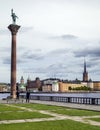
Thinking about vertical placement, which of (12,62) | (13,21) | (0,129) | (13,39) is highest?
(13,21)

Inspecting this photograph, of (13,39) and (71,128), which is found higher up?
(13,39)

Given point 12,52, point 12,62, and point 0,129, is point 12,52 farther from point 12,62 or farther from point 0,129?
point 0,129

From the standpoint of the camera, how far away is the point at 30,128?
704 inches

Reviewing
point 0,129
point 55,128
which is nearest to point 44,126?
point 55,128

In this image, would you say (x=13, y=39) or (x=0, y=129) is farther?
(x=13, y=39)

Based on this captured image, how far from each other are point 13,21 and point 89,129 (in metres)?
45.2

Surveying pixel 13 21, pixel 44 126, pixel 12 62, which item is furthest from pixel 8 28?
pixel 44 126

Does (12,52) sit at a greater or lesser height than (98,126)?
greater

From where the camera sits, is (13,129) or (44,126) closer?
(13,129)

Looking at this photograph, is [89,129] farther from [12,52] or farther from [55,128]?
[12,52]

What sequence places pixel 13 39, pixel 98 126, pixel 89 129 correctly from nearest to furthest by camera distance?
pixel 89 129
pixel 98 126
pixel 13 39

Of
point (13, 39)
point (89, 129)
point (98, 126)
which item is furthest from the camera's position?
point (13, 39)

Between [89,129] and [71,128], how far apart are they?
1082 millimetres

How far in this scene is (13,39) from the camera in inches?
2272
